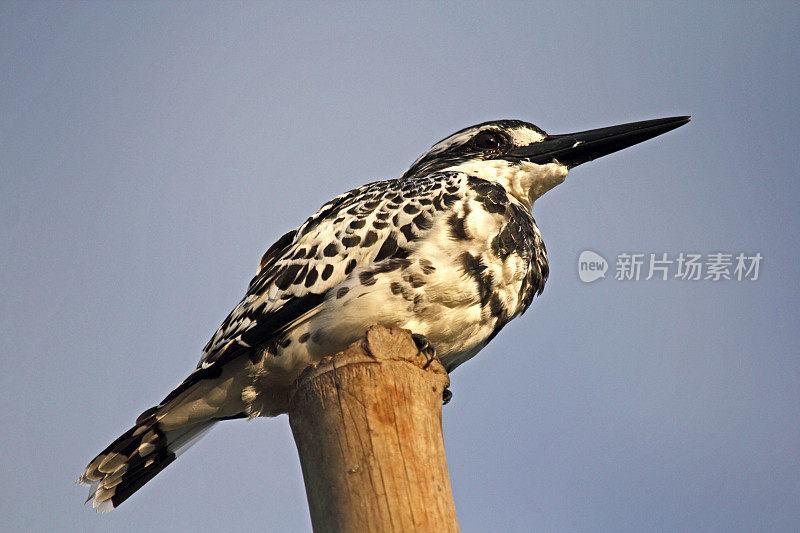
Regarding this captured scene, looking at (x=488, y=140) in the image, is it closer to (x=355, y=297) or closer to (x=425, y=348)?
(x=355, y=297)

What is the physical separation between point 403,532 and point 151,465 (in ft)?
9.34

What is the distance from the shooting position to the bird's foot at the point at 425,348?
4.47m

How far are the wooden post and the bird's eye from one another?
3051 mm

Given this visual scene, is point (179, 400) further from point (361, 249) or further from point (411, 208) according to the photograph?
point (411, 208)

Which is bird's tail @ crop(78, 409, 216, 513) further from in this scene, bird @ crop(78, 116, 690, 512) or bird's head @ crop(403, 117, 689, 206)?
bird's head @ crop(403, 117, 689, 206)

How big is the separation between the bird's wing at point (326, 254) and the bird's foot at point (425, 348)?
0.65 meters

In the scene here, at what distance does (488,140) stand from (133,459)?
11.9ft

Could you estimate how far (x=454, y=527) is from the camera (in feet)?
11.3

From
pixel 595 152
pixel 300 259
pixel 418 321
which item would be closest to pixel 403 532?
pixel 418 321

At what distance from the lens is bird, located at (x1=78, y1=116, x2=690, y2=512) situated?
5074mm

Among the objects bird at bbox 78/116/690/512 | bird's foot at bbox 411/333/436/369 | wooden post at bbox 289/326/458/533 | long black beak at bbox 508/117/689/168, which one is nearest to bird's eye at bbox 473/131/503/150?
long black beak at bbox 508/117/689/168

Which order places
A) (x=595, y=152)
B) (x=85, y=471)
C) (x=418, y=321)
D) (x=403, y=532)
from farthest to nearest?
(x=595, y=152) → (x=85, y=471) → (x=418, y=321) → (x=403, y=532)

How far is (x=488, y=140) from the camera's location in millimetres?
6938

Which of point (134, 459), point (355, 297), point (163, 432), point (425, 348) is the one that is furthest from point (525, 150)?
point (134, 459)
